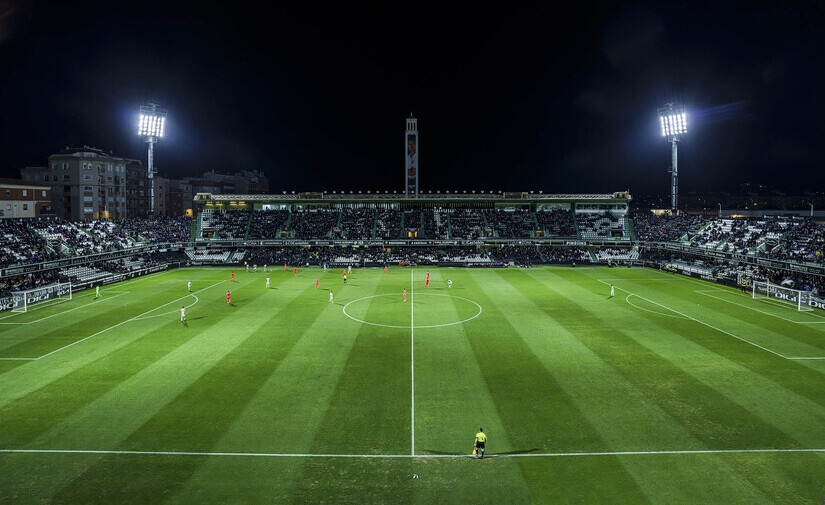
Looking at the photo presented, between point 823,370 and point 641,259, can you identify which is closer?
point 823,370

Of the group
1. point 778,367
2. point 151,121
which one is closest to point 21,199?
point 151,121

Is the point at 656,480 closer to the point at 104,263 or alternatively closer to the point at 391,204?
the point at 104,263

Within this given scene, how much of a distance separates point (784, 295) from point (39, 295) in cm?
6285

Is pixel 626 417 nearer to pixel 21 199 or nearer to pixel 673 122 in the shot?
pixel 673 122

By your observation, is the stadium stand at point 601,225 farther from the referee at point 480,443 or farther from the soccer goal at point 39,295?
the soccer goal at point 39,295

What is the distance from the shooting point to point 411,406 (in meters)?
18.0

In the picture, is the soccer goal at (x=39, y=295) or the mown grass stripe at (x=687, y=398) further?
the soccer goal at (x=39, y=295)

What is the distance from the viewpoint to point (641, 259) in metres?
69.6

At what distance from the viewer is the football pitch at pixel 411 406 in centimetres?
1294

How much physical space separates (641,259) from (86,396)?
69702 mm

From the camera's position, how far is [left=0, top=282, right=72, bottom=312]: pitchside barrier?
35.7 metres

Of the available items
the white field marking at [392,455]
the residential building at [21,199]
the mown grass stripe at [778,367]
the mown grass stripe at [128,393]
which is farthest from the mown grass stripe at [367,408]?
the residential building at [21,199]

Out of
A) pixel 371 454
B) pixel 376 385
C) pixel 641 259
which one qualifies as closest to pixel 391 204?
pixel 641 259

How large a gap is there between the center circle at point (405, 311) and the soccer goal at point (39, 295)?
24.8 m
